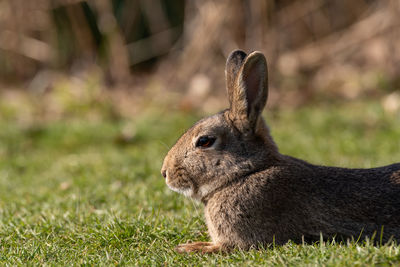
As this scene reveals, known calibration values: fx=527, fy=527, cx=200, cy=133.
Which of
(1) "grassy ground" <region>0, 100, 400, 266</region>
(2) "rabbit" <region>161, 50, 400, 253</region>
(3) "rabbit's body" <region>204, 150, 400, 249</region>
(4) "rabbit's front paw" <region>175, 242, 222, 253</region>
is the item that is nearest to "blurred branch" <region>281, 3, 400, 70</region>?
(1) "grassy ground" <region>0, 100, 400, 266</region>

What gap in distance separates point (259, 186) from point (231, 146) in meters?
0.36

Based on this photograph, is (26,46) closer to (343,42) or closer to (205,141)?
(343,42)

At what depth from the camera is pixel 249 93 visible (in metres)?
3.68

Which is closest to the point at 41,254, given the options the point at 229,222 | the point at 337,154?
the point at 229,222

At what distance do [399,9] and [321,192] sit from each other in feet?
26.9

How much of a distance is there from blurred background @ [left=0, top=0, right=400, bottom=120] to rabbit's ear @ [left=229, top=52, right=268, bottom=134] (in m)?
5.99

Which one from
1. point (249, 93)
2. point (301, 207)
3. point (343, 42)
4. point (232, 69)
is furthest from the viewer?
point (343, 42)

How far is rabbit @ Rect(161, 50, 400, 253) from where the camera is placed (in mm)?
3416

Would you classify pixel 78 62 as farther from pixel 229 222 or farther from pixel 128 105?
pixel 229 222

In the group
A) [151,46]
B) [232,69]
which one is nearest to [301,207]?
[232,69]

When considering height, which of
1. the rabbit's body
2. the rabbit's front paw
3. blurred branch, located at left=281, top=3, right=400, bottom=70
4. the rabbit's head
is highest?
blurred branch, located at left=281, top=3, right=400, bottom=70

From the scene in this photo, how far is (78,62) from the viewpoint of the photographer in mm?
14438

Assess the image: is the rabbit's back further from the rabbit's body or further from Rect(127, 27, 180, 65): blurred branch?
Rect(127, 27, 180, 65): blurred branch

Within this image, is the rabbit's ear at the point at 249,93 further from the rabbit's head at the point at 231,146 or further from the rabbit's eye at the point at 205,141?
the rabbit's eye at the point at 205,141
